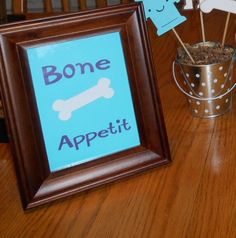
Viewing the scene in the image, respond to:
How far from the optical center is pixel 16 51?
0.67 m

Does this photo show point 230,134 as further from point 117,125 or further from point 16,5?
point 16,5

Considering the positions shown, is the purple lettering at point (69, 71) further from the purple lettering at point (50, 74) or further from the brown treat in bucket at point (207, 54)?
the brown treat in bucket at point (207, 54)

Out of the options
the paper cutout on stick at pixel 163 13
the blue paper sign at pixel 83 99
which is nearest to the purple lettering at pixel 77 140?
the blue paper sign at pixel 83 99

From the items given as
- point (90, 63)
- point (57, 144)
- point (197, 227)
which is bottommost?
point (197, 227)

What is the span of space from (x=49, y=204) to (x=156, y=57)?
684 millimetres

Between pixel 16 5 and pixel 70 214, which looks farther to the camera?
pixel 16 5

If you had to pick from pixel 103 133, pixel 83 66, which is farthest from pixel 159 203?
pixel 83 66

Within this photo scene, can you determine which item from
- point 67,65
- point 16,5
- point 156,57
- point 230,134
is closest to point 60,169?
point 67,65

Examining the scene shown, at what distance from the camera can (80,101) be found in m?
0.73

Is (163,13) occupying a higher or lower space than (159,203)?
higher

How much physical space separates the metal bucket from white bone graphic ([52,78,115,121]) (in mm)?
215

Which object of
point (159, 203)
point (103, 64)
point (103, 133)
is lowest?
point (159, 203)

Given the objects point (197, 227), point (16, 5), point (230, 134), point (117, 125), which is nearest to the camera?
point (197, 227)

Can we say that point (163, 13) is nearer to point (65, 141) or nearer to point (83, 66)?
point (83, 66)
